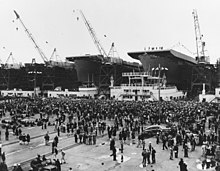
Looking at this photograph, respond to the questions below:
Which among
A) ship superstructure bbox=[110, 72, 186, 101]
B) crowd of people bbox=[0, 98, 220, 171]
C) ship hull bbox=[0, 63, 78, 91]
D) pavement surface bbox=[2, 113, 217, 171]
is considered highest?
ship hull bbox=[0, 63, 78, 91]

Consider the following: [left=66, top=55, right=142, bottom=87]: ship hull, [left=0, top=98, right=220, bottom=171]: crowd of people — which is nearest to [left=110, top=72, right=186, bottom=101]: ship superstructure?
[left=66, top=55, right=142, bottom=87]: ship hull

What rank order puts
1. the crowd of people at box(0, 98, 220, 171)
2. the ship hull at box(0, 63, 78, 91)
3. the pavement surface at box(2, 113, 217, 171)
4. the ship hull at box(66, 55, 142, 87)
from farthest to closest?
the ship hull at box(0, 63, 78, 91), the ship hull at box(66, 55, 142, 87), the crowd of people at box(0, 98, 220, 171), the pavement surface at box(2, 113, 217, 171)

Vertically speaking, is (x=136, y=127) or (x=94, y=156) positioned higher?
(x=136, y=127)

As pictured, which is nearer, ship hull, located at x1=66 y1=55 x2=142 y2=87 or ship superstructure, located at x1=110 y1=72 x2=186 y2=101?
ship superstructure, located at x1=110 y1=72 x2=186 y2=101

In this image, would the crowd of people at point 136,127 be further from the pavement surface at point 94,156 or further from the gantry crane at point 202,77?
the gantry crane at point 202,77

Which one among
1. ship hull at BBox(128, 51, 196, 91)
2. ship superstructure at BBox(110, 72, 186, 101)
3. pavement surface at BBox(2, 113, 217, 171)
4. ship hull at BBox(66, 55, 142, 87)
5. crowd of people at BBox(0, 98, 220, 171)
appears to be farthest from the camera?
ship hull at BBox(66, 55, 142, 87)

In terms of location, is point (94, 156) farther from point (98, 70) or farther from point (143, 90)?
point (98, 70)

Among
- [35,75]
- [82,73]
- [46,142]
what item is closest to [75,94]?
[82,73]

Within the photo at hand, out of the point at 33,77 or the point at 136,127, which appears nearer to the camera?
the point at 136,127

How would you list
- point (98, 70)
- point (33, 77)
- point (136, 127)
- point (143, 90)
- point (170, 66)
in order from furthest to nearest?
point (33, 77), point (98, 70), point (170, 66), point (143, 90), point (136, 127)

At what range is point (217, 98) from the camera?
66500 millimetres

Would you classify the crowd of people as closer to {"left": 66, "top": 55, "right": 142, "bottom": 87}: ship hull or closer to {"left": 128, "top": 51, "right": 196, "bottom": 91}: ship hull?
{"left": 128, "top": 51, "right": 196, "bottom": 91}: ship hull

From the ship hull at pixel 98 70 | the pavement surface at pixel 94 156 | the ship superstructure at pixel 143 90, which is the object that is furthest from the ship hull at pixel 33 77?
the pavement surface at pixel 94 156

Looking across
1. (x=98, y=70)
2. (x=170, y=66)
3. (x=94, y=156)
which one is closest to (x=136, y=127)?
(x=94, y=156)
